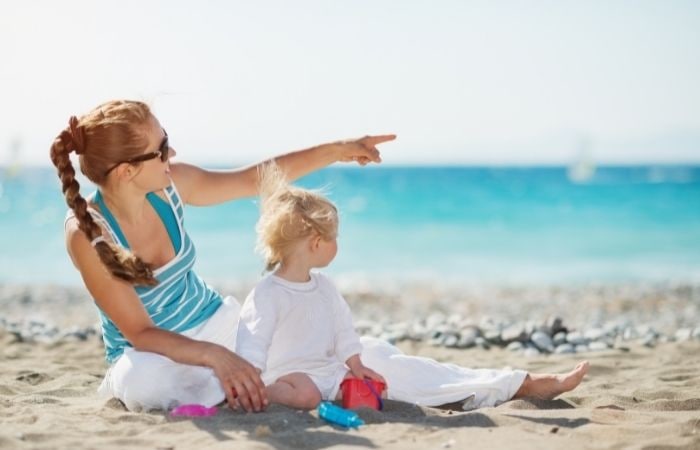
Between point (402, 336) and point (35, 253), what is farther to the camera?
point (35, 253)

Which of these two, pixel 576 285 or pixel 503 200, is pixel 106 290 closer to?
pixel 576 285

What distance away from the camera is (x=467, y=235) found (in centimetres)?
2355

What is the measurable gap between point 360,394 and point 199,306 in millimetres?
1032

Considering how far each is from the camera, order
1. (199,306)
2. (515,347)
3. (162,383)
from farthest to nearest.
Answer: (515,347)
(199,306)
(162,383)

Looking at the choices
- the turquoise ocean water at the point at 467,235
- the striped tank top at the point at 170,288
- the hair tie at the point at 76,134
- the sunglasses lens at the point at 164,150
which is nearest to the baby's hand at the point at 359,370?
the striped tank top at the point at 170,288

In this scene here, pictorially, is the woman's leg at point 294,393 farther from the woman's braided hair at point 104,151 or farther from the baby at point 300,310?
the woman's braided hair at point 104,151

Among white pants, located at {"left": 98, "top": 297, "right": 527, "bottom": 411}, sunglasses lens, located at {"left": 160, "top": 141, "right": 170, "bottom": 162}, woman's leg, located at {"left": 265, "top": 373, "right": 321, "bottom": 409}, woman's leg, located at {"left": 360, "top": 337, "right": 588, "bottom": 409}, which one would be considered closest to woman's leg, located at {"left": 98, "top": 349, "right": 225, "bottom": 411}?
white pants, located at {"left": 98, "top": 297, "right": 527, "bottom": 411}

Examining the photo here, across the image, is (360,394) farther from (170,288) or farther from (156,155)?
(156,155)

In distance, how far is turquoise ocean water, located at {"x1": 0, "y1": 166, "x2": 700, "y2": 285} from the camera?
17.0 meters

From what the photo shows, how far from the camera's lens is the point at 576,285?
15.0 meters

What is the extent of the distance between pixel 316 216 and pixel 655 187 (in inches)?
1667

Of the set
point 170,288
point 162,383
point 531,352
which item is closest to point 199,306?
point 170,288

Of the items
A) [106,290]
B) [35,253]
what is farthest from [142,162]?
[35,253]

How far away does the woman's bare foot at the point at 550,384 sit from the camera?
4.30 metres
